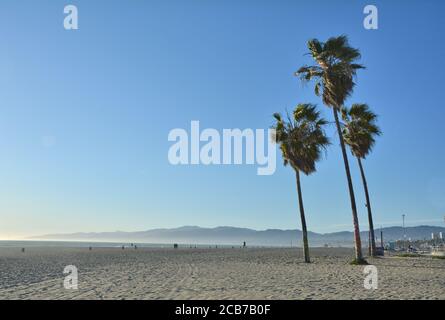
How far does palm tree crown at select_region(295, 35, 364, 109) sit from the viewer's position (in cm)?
2695

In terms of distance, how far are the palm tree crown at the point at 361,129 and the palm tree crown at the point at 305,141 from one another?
5.92 meters

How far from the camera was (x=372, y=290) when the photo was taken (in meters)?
14.2

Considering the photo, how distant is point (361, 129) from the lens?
114 ft

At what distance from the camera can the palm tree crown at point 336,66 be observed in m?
27.0

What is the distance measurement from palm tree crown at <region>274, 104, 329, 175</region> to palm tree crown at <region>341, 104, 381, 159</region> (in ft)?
19.4

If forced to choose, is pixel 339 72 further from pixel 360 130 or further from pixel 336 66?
pixel 360 130

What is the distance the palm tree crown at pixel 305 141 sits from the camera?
29359mm

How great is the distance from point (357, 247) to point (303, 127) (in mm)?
8206

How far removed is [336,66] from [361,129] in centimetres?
891

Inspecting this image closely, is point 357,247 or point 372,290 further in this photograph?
point 357,247

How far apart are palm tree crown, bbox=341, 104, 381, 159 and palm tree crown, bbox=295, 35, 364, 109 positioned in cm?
716
